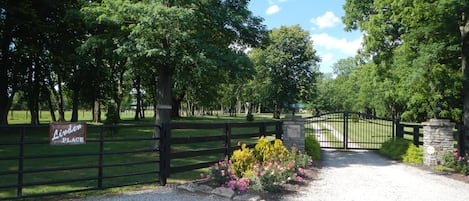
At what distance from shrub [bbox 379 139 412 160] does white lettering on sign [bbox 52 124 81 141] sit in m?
10.7

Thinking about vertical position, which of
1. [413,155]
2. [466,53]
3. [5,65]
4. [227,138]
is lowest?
[413,155]

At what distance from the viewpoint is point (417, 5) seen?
1287 cm

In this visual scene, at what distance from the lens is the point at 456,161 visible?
10.4 m

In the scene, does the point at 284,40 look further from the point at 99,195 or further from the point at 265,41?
the point at 99,195

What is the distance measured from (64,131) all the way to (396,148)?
11362mm

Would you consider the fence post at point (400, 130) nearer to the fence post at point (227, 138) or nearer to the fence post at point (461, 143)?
the fence post at point (461, 143)

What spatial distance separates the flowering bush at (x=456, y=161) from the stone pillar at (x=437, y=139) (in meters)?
0.25

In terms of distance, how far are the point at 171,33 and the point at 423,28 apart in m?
Result: 9.13

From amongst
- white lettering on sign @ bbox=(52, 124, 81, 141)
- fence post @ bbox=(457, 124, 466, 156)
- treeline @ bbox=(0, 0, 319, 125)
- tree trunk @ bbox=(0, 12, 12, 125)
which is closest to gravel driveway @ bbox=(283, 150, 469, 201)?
fence post @ bbox=(457, 124, 466, 156)

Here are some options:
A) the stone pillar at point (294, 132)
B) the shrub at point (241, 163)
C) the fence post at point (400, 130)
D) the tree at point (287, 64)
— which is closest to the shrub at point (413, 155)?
the fence post at point (400, 130)

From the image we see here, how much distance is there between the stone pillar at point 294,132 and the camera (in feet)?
37.1

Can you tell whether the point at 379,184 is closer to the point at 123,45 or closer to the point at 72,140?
the point at 72,140

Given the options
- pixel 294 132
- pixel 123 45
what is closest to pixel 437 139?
pixel 294 132

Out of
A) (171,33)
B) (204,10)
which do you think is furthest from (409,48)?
(171,33)
